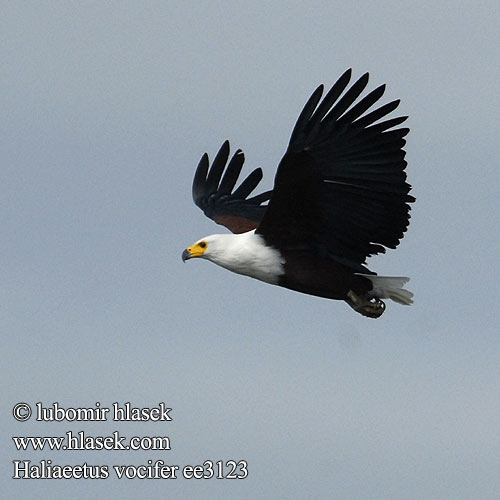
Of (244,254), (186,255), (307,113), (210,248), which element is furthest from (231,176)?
(307,113)

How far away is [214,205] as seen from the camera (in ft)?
57.8

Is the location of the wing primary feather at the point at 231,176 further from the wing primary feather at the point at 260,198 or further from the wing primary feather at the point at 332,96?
the wing primary feather at the point at 332,96

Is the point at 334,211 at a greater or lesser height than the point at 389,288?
greater

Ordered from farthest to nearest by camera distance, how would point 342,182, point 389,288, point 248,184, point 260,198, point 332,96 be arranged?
point 248,184
point 260,198
point 389,288
point 342,182
point 332,96

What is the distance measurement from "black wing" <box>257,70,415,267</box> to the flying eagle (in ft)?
0.03

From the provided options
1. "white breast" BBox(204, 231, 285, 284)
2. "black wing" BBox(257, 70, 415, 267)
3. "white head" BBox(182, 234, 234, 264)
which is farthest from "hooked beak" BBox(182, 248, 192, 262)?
"black wing" BBox(257, 70, 415, 267)

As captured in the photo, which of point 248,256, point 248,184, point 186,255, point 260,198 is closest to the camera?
point 248,256

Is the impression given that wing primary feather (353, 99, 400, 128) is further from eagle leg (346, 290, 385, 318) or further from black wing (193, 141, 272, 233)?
black wing (193, 141, 272, 233)

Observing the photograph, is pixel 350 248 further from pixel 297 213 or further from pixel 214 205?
pixel 214 205

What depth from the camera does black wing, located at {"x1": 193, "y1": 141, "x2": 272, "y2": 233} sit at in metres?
17.6

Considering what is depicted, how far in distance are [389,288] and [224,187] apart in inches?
137

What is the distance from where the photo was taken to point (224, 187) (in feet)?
58.3

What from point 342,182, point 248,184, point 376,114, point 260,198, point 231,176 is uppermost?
point 231,176

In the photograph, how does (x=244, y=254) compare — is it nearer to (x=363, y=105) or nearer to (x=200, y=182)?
(x=363, y=105)
